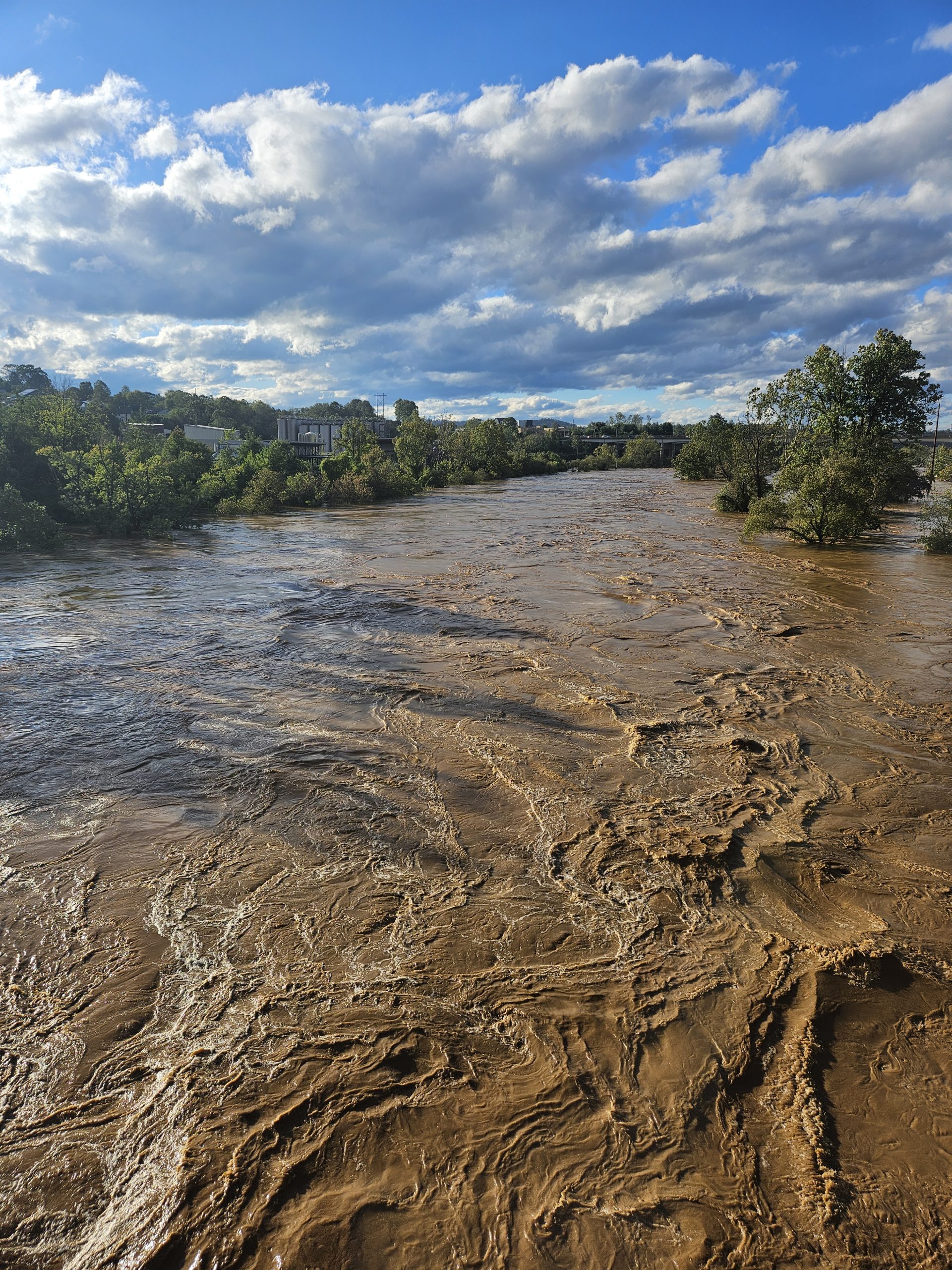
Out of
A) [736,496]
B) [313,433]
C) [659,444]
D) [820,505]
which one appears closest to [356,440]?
[736,496]

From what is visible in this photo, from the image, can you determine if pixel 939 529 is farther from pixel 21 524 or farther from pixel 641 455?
pixel 641 455

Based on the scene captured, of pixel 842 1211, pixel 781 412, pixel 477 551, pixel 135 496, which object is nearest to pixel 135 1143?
pixel 842 1211

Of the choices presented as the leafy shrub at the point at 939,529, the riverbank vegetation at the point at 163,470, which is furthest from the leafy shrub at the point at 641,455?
the leafy shrub at the point at 939,529

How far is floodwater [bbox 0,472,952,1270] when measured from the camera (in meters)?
2.91

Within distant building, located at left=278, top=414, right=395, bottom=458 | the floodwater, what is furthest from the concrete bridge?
the floodwater

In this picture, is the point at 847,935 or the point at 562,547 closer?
the point at 847,935

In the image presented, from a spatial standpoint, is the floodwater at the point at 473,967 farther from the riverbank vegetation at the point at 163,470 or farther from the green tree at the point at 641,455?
the green tree at the point at 641,455

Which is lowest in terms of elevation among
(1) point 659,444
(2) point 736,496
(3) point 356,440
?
(2) point 736,496

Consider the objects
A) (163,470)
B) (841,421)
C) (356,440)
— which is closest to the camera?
(163,470)

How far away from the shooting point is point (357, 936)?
448 cm

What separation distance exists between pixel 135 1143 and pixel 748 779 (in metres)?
5.71

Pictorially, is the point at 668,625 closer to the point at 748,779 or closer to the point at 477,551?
the point at 748,779

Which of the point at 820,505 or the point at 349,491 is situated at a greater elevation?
the point at 820,505

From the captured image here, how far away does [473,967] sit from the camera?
423 centimetres
